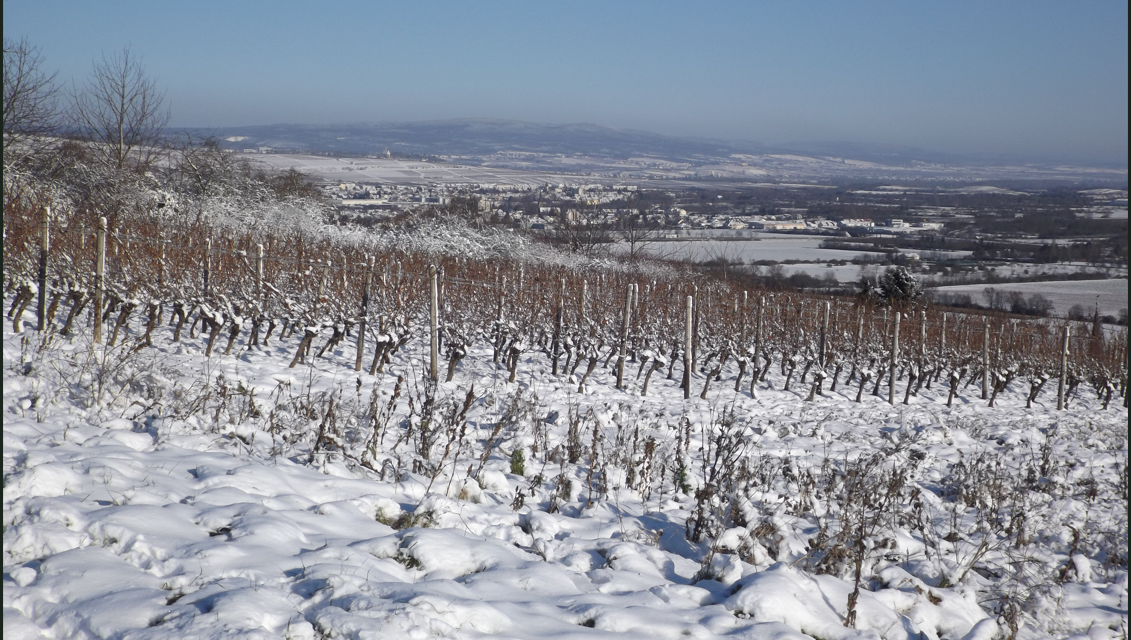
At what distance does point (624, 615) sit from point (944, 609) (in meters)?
1.93

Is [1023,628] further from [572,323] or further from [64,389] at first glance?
[572,323]

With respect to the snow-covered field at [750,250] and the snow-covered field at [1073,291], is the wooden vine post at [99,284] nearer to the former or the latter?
the snow-covered field at [750,250]

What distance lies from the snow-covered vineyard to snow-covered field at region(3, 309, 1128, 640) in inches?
0.8

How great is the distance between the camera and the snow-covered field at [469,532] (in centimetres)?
305

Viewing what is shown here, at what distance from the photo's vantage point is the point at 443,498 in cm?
454

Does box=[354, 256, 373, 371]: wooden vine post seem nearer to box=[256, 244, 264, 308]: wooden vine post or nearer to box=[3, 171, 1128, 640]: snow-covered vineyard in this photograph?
box=[3, 171, 1128, 640]: snow-covered vineyard

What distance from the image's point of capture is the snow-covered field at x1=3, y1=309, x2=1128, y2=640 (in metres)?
3.05

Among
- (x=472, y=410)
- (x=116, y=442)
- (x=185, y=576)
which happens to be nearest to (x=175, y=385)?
(x=116, y=442)

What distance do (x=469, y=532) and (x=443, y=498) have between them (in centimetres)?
43

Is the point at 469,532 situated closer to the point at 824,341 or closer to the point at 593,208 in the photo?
the point at 824,341

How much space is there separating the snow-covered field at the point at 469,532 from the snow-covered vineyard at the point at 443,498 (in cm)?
2

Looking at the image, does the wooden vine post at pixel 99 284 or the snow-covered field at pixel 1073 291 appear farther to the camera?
the snow-covered field at pixel 1073 291

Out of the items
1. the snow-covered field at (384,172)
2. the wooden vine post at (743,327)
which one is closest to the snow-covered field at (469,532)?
the wooden vine post at (743,327)

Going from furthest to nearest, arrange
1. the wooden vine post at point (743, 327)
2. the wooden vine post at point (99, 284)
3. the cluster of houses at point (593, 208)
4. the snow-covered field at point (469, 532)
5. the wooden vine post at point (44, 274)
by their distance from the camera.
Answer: the cluster of houses at point (593, 208)
the wooden vine post at point (743, 327)
the wooden vine post at point (44, 274)
the wooden vine post at point (99, 284)
the snow-covered field at point (469, 532)
